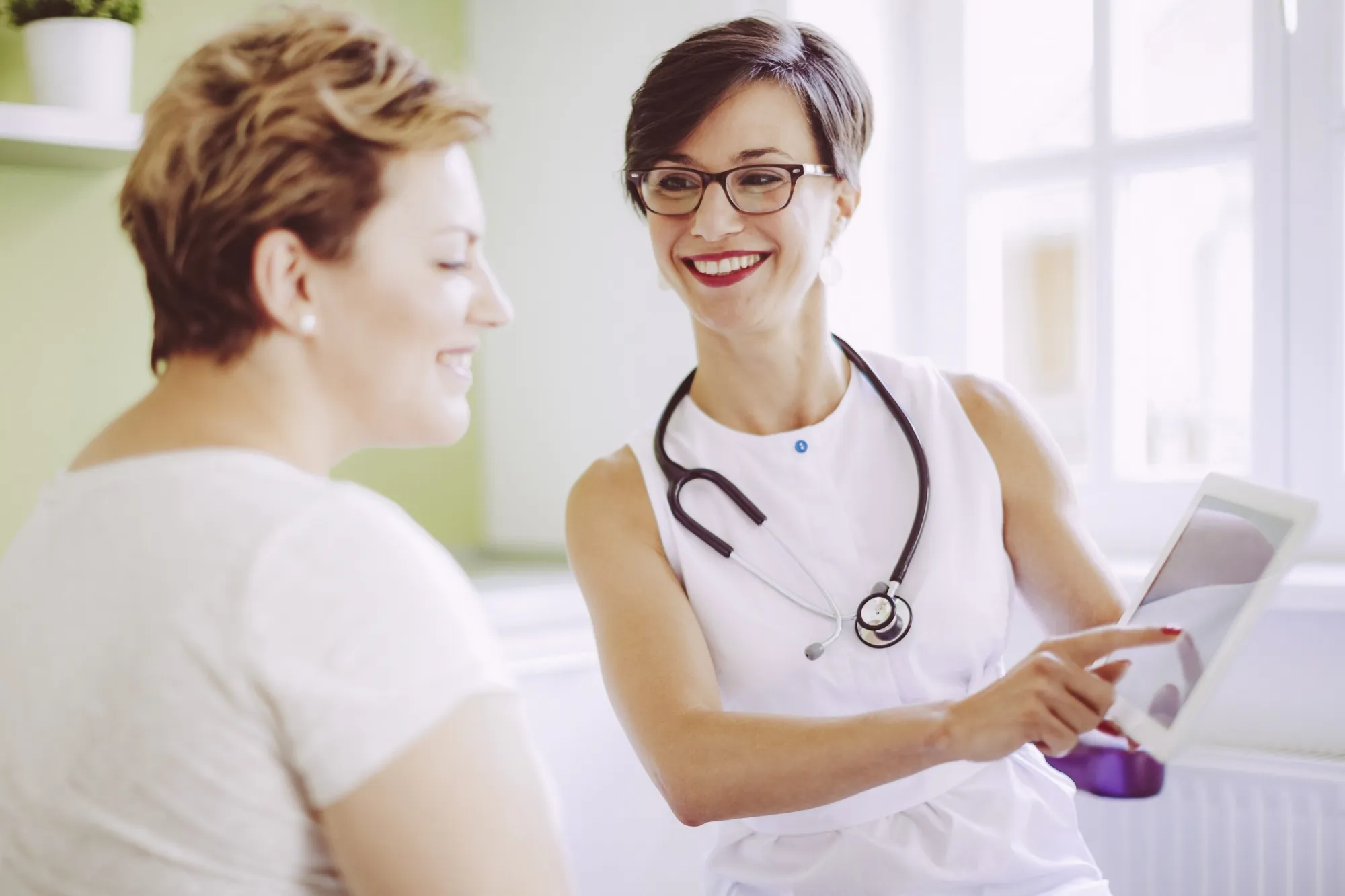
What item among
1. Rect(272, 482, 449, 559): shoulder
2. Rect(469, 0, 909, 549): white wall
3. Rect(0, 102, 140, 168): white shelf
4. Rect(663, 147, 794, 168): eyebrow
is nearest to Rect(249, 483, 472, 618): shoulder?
Rect(272, 482, 449, 559): shoulder

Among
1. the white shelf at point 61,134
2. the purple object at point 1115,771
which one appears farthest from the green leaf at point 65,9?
the purple object at point 1115,771

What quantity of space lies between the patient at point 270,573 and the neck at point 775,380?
67 cm

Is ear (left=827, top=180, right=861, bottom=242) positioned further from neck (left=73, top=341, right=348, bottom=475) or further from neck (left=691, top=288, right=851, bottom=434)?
neck (left=73, top=341, right=348, bottom=475)

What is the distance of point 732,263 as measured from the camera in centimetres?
136

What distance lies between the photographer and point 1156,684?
3.12 feet

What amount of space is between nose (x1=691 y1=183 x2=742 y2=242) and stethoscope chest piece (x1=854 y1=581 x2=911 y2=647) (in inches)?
16.8

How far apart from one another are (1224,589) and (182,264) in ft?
2.64

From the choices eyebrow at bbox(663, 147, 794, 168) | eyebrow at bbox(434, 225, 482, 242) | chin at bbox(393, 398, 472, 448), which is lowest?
chin at bbox(393, 398, 472, 448)

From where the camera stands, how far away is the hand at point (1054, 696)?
3.28 ft

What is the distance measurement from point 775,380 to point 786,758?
0.47 meters

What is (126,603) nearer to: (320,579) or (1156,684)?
(320,579)

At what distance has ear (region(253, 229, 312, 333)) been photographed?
0.71 metres

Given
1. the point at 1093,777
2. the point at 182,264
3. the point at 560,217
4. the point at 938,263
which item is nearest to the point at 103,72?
the point at 560,217

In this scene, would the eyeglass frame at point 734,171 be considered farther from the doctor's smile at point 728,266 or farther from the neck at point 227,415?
the neck at point 227,415
